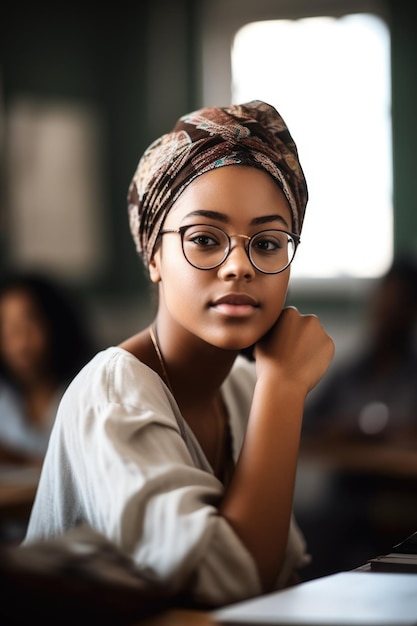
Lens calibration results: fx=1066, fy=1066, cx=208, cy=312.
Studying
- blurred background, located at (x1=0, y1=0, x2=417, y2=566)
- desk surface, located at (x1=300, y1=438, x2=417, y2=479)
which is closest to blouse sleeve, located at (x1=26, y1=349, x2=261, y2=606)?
desk surface, located at (x1=300, y1=438, x2=417, y2=479)

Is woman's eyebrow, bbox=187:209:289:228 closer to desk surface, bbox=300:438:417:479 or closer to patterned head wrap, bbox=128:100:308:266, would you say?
patterned head wrap, bbox=128:100:308:266

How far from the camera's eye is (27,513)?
296cm

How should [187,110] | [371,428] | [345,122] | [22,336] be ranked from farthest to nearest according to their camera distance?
[187,110], [345,122], [371,428], [22,336]

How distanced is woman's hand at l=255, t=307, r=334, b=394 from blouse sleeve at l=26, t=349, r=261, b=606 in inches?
6.1

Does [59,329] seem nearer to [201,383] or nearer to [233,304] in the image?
[201,383]

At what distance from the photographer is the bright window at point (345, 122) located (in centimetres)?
570

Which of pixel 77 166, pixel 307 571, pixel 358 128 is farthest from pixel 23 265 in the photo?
pixel 307 571

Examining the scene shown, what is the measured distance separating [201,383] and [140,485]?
0.35 metres

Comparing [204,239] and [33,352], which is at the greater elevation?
[204,239]

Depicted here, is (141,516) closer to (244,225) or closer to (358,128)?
(244,225)

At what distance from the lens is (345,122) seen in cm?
571

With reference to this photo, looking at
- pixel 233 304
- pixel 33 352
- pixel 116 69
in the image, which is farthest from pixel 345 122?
pixel 233 304

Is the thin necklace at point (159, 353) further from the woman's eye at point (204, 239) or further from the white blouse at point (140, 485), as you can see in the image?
the woman's eye at point (204, 239)

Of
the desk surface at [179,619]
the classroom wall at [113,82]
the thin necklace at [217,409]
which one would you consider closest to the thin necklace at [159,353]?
the thin necklace at [217,409]
